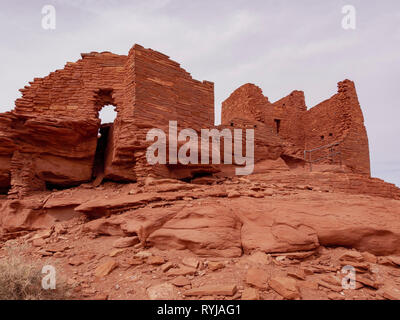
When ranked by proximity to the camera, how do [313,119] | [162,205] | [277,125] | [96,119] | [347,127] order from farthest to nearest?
[277,125], [313,119], [347,127], [96,119], [162,205]

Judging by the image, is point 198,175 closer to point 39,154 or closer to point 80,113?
point 80,113

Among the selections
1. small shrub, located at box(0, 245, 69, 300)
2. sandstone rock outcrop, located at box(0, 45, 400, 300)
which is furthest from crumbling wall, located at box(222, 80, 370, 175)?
small shrub, located at box(0, 245, 69, 300)

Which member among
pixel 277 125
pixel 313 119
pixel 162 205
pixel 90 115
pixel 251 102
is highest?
pixel 251 102

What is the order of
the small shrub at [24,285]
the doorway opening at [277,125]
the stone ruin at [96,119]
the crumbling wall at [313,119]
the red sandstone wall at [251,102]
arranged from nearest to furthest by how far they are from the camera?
the small shrub at [24,285] → the stone ruin at [96,119] → the crumbling wall at [313,119] → the red sandstone wall at [251,102] → the doorway opening at [277,125]

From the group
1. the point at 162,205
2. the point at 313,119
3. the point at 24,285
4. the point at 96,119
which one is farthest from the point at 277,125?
the point at 24,285

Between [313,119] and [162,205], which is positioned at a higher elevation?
[313,119]

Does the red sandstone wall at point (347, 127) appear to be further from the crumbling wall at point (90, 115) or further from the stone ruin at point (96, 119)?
the crumbling wall at point (90, 115)

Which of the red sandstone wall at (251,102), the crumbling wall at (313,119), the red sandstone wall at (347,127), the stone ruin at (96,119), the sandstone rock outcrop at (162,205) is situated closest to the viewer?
the sandstone rock outcrop at (162,205)

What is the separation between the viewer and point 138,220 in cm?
465

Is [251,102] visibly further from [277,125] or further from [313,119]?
[313,119]

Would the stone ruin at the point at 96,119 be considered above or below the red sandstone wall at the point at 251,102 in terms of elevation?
below

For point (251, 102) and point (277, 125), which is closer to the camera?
point (251, 102)

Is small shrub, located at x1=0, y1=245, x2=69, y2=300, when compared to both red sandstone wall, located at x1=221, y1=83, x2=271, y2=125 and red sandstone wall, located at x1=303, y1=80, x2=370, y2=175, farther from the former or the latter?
red sandstone wall, located at x1=303, y1=80, x2=370, y2=175

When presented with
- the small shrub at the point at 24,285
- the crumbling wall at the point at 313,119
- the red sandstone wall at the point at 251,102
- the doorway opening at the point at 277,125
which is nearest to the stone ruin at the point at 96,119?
the crumbling wall at the point at 313,119
